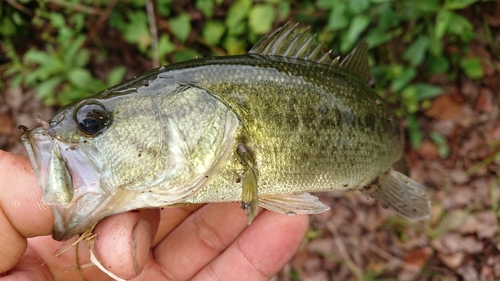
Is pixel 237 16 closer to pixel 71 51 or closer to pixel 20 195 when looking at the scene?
pixel 71 51

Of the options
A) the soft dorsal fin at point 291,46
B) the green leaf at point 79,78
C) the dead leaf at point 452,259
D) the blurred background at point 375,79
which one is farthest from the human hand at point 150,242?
the dead leaf at point 452,259

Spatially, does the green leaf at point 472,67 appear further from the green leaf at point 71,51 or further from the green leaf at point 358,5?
the green leaf at point 71,51

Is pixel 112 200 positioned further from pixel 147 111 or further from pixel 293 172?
pixel 293 172

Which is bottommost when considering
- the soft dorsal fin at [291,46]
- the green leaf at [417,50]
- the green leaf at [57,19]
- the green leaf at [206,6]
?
the soft dorsal fin at [291,46]

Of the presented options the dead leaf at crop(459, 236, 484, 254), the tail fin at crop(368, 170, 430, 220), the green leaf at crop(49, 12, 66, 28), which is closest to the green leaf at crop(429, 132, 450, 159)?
the dead leaf at crop(459, 236, 484, 254)

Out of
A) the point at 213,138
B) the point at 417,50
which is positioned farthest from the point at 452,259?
the point at 213,138

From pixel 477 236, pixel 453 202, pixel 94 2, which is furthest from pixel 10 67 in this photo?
Result: pixel 477 236
